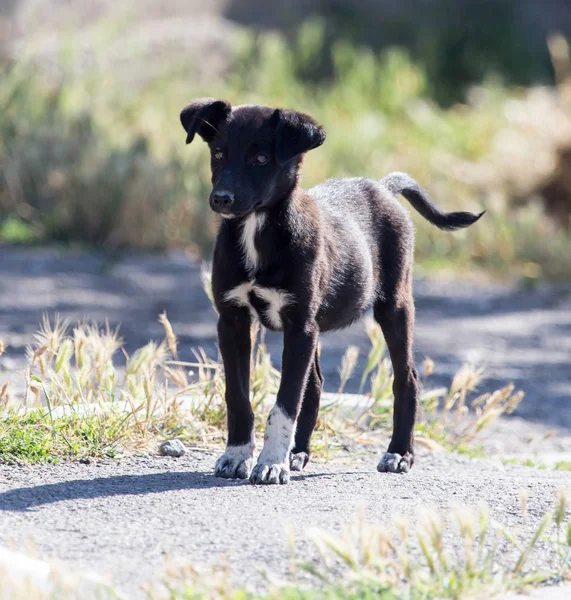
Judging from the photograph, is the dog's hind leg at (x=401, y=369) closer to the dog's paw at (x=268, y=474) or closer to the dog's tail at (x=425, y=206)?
the dog's tail at (x=425, y=206)

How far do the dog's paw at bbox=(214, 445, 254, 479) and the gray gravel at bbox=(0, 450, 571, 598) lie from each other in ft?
0.22

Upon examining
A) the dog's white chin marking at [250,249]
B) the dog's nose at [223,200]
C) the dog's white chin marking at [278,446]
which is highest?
the dog's nose at [223,200]

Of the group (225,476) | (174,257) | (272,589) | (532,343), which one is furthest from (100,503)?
(174,257)

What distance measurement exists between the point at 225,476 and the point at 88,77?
9.99 m

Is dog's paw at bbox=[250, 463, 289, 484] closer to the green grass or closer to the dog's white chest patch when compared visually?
the dog's white chest patch

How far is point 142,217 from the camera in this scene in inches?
427

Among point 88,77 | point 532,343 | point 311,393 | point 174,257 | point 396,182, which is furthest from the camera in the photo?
point 88,77

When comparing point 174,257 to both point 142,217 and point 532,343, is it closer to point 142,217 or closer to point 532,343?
point 142,217

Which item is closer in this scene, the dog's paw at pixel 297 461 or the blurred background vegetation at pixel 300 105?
the dog's paw at pixel 297 461

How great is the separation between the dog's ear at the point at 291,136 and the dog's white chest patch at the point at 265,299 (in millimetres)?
551

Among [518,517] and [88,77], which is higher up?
[88,77]

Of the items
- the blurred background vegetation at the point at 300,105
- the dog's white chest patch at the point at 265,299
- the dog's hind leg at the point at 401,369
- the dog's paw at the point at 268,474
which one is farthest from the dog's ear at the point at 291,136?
the blurred background vegetation at the point at 300,105

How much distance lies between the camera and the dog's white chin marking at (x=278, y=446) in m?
4.70

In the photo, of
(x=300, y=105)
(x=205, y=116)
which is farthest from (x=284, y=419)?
(x=300, y=105)
